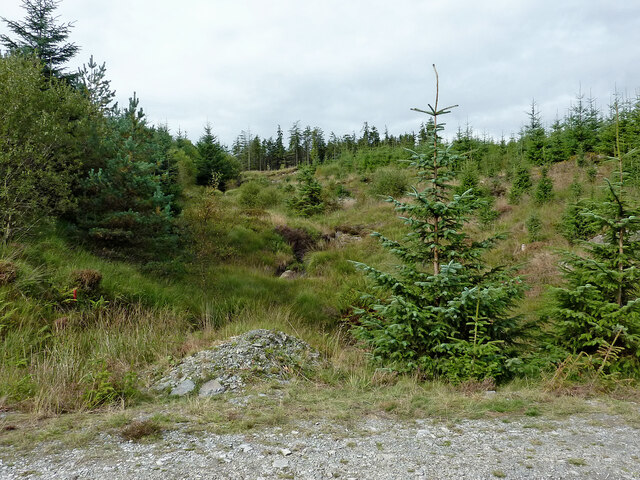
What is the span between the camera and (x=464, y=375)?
483 cm

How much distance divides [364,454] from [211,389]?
7.92 ft

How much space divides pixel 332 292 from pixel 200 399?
7.92m

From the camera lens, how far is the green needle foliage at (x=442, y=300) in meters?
4.89

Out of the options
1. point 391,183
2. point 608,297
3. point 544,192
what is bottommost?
point 608,297

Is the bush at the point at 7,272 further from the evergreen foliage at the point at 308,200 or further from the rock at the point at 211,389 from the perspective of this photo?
the evergreen foliage at the point at 308,200

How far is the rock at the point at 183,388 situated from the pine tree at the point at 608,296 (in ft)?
16.2

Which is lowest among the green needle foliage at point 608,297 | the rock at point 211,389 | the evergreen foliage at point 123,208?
the rock at point 211,389

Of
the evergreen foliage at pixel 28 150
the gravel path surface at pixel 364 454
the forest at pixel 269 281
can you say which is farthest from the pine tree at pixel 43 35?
the gravel path surface at pixel 364 454

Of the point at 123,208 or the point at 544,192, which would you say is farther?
the point at 544,192

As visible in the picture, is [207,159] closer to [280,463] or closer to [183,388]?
[183,388]

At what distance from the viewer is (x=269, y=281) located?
41.7 feet

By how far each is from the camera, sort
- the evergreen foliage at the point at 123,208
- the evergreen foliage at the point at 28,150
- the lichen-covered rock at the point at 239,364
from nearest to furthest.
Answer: the lichen-covered rock at the point at 239,364 → the evergreen foliage at the point at 28,150 → the evergreen foliage at the point at 123,208

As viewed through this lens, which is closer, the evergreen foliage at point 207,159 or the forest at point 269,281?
the forest at point 269,281

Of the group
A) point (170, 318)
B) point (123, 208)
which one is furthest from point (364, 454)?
point (123, 208)
